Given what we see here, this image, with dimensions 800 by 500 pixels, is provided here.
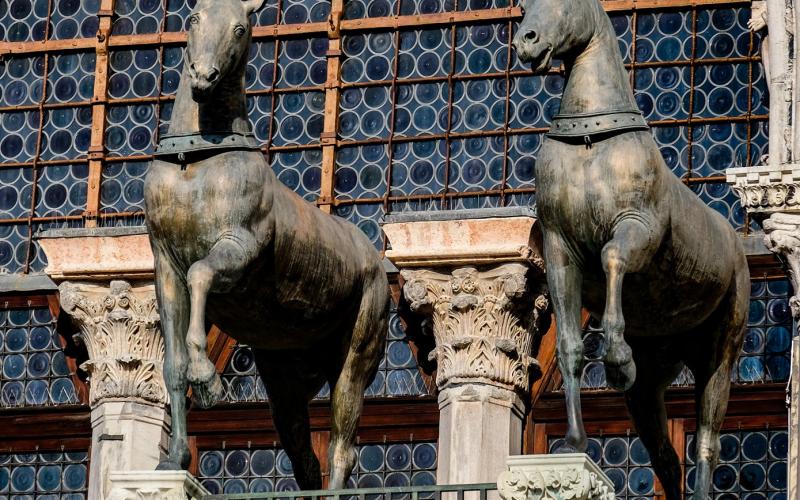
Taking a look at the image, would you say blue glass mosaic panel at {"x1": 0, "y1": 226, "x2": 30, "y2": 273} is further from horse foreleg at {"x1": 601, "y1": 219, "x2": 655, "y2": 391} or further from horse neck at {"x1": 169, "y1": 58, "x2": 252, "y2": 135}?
horse foreleg at {"x1": 601, "y1": 219, "x2": 655, "y2": 391}

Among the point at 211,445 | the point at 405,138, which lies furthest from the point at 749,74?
the point at 211,445

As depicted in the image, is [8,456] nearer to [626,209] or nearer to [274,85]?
[274,85]

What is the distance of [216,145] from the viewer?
21.8 m

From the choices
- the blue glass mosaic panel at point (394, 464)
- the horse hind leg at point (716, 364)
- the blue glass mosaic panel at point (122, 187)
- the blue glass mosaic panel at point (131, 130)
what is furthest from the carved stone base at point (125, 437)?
the horse hind leg at point (716, 364)

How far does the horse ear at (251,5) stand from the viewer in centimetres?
2205

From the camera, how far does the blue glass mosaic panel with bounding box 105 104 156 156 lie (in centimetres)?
2852

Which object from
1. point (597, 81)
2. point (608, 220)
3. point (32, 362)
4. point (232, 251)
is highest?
point (597, 81)

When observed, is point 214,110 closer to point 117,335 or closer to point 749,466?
point 117,335

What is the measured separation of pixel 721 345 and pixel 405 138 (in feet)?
19.9

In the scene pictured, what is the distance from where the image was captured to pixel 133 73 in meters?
28.8

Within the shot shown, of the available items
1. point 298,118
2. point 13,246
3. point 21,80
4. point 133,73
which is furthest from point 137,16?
point 13,246

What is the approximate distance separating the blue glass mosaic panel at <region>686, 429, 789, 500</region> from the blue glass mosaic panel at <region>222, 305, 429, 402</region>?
8.03 feet

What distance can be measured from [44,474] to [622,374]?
310 inches

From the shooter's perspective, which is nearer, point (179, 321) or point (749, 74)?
point (179, 321)
